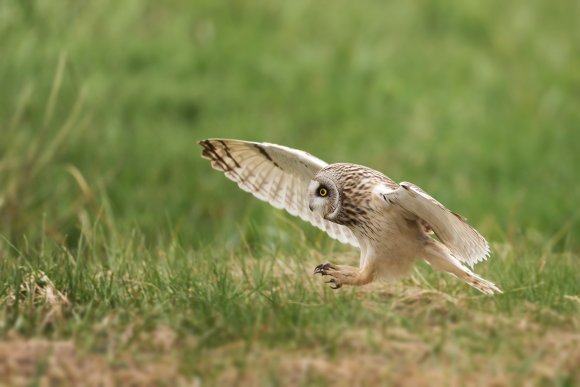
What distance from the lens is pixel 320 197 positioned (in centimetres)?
502

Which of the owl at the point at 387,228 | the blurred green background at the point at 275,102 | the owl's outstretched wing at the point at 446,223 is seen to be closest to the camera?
the owl's outstretched wing at the point at 446,223

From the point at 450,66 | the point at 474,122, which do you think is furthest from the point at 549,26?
the point at 474,122

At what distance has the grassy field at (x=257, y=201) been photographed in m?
4.23

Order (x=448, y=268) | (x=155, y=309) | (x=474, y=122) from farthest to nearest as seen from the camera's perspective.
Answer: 1. (x=474, y=122)
2. (x=448, y=268)
3. (x=155, y=309)

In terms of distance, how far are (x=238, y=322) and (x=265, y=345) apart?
205 millimetres

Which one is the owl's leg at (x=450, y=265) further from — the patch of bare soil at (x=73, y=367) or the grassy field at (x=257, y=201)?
the patch of bare soil at (x=73, y=367)

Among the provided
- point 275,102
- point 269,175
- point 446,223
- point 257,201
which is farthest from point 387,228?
point 275,102

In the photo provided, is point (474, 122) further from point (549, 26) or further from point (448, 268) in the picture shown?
point (448, 268)

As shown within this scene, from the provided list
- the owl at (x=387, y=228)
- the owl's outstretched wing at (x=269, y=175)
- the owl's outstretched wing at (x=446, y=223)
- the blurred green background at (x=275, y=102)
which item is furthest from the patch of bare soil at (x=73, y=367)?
the blurred green background at (x=275, y=102)

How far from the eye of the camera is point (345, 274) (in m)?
4.89

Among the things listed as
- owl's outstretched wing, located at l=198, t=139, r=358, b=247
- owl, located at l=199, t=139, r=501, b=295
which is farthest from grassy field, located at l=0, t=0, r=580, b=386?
owl's outstretched wing, located at l=198, t=139, r=358, b=247

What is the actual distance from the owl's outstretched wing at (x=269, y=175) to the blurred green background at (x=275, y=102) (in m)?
2.76

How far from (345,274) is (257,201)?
476 centimetres

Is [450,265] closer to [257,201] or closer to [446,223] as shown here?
[446,223]
